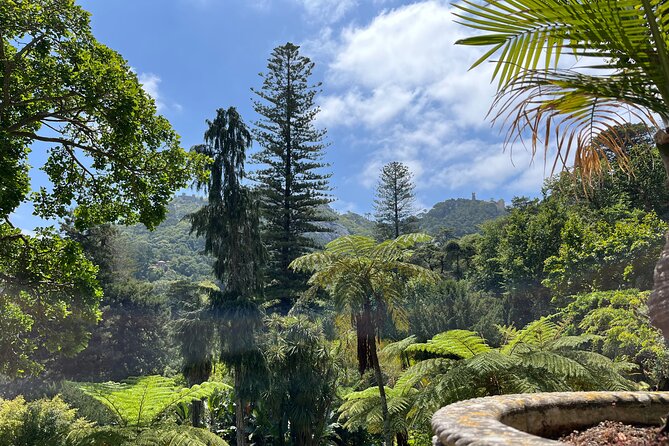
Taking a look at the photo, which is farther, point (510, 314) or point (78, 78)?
point (510, 314)

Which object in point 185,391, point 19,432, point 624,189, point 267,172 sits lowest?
point 19,432

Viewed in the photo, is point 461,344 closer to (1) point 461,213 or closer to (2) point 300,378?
(2) point 300,378

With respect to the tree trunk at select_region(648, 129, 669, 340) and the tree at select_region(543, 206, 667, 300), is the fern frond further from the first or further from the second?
the tree at select_region(543, 206, 667, 300)

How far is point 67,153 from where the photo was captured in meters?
6.38

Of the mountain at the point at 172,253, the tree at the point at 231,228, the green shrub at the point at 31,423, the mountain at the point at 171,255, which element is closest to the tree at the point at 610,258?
the tree at the point at 231,228

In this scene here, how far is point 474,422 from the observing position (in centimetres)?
173

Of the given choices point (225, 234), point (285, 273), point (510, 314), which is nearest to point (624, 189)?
point (510, 314)

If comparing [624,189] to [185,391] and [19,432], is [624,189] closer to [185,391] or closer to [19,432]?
[185,391]

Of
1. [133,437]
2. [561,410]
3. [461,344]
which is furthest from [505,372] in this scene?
[133,437]

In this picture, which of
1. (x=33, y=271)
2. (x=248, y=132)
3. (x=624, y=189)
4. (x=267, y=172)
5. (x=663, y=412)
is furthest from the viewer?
(x=267, y=172)

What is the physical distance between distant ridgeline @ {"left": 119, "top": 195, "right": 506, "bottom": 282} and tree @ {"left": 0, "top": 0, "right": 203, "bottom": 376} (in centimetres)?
2240

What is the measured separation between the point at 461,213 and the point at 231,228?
9391cm

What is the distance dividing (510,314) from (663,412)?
24.7 metres

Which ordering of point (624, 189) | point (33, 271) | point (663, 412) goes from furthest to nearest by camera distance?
point (624, 189) < point (33, 271) < point (663, 412)
